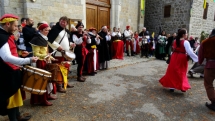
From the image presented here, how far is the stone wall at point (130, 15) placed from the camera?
503 inches

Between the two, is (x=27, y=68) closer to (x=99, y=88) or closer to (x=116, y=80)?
(x=99, y=88)

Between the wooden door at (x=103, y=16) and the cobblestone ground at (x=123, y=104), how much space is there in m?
6.88

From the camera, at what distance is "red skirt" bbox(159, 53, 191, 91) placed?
4312 mm

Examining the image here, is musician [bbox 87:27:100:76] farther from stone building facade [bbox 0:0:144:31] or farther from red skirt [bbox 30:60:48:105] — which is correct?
stone building facade [bbox 0:0:144:31]

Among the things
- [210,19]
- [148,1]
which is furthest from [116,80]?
[210,19]

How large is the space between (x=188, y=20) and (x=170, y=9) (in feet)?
7.33

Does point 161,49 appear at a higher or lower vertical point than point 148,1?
lower

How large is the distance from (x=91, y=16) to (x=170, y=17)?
30.6ft

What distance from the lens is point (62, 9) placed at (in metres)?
8.67

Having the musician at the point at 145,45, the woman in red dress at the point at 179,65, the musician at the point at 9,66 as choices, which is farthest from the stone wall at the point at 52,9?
the woman in red dress at the point at 179,65

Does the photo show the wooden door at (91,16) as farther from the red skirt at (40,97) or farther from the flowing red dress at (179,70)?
the red skirt at (40,97)

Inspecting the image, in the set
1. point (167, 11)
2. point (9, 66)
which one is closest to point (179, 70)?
point (9, 66)

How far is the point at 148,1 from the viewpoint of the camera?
1823 cm

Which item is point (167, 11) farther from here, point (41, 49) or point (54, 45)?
point (41, 49)
